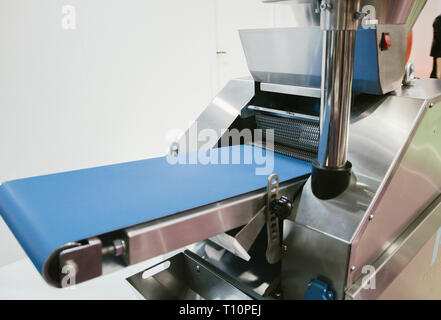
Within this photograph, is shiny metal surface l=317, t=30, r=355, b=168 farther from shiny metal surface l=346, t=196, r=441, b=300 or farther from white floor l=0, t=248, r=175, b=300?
white floor l=0, t=248, r=175, b=300

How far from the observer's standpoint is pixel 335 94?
70cm

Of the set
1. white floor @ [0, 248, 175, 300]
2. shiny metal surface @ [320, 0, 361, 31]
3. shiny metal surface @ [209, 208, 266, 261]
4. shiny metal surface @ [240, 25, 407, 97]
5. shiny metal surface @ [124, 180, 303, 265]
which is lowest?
white floor @ [0, 248, 175, 300]

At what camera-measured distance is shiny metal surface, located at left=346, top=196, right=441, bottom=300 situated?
79 centimetres

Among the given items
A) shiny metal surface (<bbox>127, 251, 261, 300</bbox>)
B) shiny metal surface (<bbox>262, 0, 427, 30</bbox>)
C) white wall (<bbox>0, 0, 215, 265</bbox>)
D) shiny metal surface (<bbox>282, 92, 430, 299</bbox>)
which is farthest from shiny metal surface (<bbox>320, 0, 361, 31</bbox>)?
white wall (<bbox>0, 0, 215, 265</bbox>)

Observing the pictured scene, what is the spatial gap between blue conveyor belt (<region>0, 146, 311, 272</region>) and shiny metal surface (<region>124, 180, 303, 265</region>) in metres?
0.01

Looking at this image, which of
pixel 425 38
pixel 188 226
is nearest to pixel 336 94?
pixel 188 226

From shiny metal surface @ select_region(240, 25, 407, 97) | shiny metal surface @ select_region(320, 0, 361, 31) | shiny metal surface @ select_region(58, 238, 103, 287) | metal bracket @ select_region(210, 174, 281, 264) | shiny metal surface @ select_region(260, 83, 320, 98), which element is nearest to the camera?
shiny metal surface @ select_region(58, 238, 103, 287)

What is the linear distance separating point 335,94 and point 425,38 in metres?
3.99

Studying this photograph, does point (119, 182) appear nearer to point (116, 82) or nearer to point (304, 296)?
point (304, 296)

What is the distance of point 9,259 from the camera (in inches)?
76.4

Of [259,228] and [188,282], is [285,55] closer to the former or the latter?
[259,228]

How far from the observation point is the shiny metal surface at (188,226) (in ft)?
1.92
